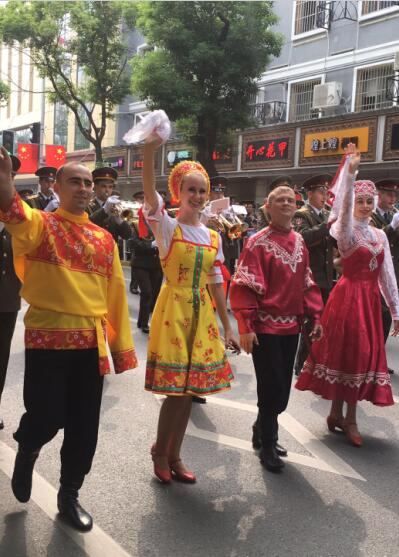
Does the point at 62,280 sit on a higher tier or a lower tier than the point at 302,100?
lower

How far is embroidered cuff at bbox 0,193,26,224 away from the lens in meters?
2.68

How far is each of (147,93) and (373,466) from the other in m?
15.7

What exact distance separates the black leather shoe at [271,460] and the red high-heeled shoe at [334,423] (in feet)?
2.72

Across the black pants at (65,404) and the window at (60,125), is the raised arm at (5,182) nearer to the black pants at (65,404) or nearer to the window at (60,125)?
the black pants at (65,404)

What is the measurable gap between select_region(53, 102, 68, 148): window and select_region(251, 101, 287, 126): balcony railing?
1629 centimetres

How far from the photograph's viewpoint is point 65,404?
3.05 m

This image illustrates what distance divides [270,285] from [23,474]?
1.83 meters

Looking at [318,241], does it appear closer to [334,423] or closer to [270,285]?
[334,423]

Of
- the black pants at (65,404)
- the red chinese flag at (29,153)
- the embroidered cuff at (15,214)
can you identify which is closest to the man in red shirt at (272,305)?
the black pants at (65,404)

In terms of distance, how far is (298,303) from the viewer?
3.90m

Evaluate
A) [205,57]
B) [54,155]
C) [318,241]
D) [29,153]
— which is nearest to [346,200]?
[318,241]

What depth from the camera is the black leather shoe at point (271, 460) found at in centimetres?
383

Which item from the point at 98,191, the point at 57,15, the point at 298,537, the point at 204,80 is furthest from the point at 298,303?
the point at 57,15

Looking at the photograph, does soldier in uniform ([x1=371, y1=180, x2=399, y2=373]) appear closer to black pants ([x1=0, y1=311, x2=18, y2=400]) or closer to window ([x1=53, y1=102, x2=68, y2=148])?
black pants ([x1=0, y1=311, x2=18, y2=400])
